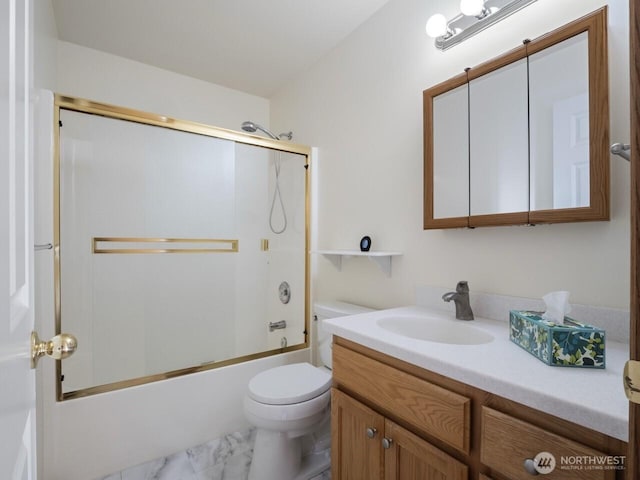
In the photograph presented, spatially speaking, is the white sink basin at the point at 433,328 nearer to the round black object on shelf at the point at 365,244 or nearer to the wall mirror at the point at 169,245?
the round black object on shelf at the point at 365,244

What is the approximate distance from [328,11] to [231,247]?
155 centimetres

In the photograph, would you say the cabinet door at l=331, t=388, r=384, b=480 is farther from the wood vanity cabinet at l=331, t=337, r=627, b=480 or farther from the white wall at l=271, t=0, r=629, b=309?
the white wall at l=271, t=0, r=629, b=309

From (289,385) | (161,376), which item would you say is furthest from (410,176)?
(161,376)

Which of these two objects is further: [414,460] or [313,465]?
[313,465]

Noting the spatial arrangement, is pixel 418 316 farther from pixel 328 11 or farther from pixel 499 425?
pixel 328 11

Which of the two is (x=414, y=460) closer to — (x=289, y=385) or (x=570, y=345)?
(x=570, y=345)

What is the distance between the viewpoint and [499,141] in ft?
4.14

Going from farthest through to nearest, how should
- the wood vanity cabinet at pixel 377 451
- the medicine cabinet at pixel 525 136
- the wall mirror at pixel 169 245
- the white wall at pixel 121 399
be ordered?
1. the wall mirror at pixel 169 245
2. the white wall at pixel 121 399
3. the medicine cabinet at pixel 525 136
4. the wood vanity cabinet at pixel 377 451

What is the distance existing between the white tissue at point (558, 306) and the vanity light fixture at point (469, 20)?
3.44 feet

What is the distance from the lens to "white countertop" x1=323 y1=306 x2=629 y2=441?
2.00 ft

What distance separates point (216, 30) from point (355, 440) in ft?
7.54

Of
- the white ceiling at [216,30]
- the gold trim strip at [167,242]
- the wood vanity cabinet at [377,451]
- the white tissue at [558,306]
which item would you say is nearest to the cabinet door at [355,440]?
the wood vanity cabinet at [377,451]

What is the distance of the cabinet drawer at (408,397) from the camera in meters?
0.82

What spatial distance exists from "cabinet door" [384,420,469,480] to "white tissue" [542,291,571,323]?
45 centimetres
